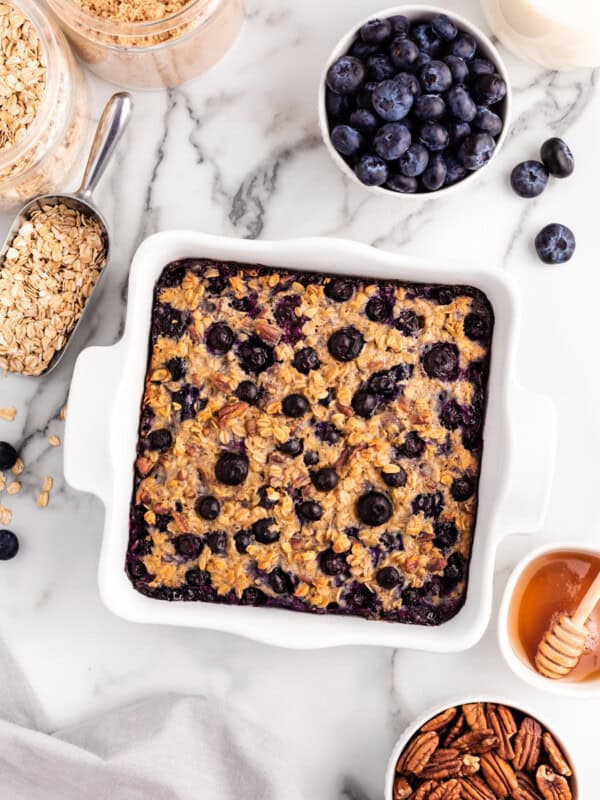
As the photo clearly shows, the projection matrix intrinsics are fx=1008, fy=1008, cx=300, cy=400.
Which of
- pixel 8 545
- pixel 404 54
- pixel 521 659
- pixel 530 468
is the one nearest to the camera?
pixel 530 468

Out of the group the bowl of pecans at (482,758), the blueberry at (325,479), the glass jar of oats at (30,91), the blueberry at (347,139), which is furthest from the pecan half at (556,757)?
the glass jar of oats at (30,91)

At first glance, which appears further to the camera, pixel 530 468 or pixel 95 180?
pixel 95 180

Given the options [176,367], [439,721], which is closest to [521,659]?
[439,721]

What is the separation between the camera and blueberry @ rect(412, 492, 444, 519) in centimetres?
180

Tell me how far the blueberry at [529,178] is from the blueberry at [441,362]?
0.41 metres

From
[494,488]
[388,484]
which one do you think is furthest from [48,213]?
[494,488]

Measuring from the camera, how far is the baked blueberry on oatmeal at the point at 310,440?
1791 millimetres

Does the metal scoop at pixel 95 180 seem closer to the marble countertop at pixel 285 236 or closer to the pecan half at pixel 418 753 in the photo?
the marble countertop at pixel 285 236

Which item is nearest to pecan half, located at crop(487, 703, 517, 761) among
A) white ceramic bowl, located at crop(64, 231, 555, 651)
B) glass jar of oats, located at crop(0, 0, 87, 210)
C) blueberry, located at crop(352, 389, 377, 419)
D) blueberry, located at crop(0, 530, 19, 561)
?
white ceramic bowl, located at crop(64, 231, 555, 651)

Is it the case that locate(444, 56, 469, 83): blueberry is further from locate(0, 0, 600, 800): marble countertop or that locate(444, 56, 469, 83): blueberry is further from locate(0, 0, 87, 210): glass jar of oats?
locate(0, 0, 87, 210): glass jar of oats

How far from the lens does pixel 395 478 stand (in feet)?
5.85

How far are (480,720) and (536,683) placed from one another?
13 centimetres

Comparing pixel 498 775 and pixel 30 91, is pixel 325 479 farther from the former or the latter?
pixel 30 91

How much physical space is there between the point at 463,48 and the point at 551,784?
Result: 138cm
